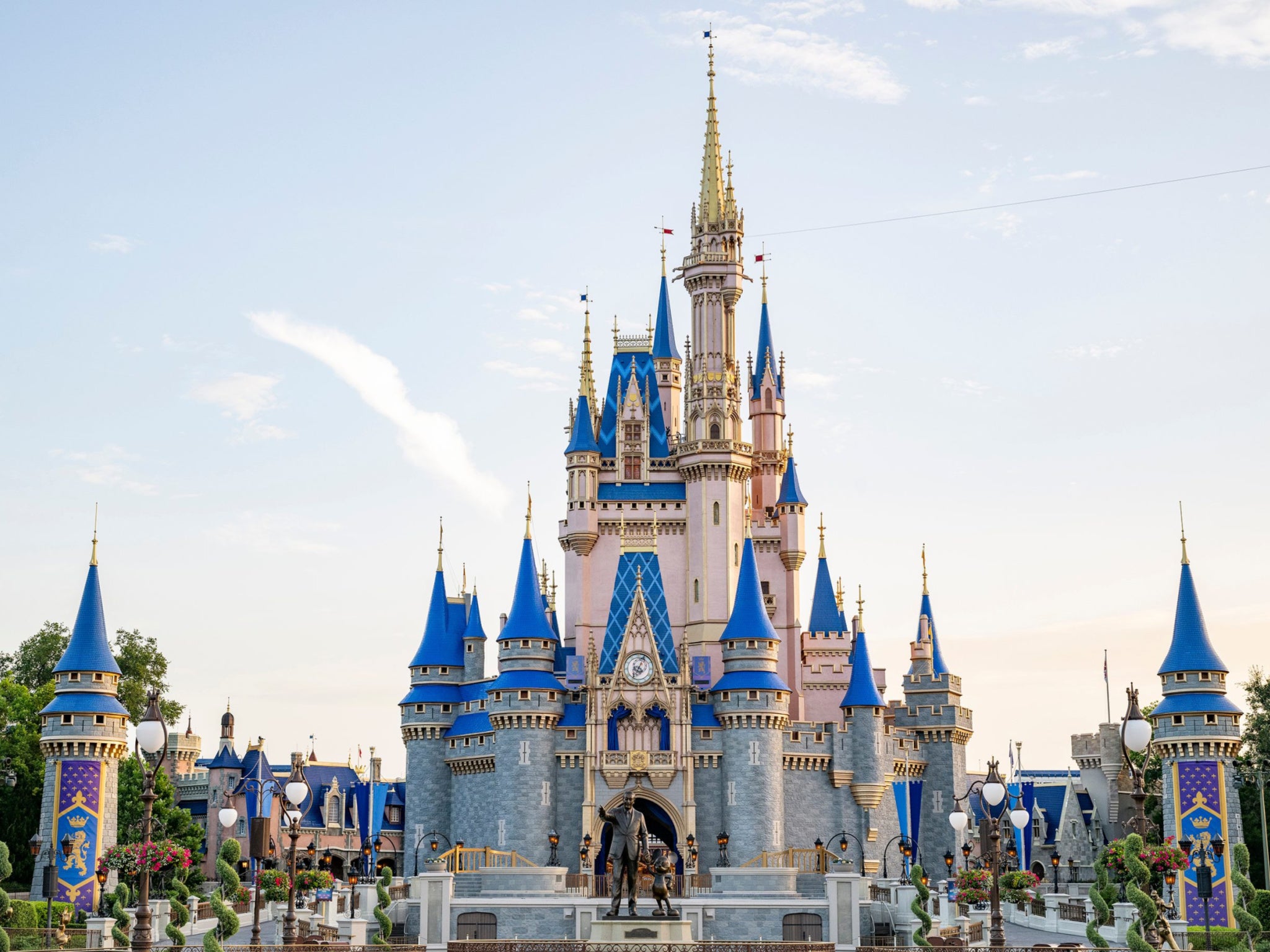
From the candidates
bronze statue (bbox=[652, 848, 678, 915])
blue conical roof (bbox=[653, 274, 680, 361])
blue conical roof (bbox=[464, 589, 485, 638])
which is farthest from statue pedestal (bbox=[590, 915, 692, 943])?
blue conical roof (bbox=[653, 274, 680, 361])

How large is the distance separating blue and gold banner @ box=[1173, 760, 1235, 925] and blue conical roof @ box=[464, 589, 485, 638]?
31930 millimetres

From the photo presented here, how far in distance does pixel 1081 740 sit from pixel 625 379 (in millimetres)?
38923

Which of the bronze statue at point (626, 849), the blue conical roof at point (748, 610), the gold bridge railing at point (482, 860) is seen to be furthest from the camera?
the blue conical roof at point (748, 610)

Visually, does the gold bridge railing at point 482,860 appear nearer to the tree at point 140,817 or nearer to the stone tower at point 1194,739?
the tree at point 140,817

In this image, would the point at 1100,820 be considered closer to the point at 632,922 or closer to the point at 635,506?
the point at 635,506

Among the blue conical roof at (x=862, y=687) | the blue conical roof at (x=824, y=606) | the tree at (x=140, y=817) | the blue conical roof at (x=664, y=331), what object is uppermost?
the blue conical roof at (x=664, y=331)

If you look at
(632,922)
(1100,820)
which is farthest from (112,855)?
(1100,820)

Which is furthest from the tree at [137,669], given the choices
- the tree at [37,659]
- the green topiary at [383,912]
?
the green topiary at [383,912]

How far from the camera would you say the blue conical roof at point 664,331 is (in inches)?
3514

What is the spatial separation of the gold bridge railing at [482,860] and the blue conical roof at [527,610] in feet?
30.2

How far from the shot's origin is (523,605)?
247 ft

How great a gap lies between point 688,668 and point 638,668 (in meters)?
2.21

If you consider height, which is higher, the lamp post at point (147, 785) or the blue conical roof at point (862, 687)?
the blue conical roof at point (862, 687)

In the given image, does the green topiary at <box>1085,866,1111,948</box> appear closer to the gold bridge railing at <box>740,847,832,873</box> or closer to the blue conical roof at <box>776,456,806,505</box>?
the gold bridge railing at <box>740,847,832,873</box>
